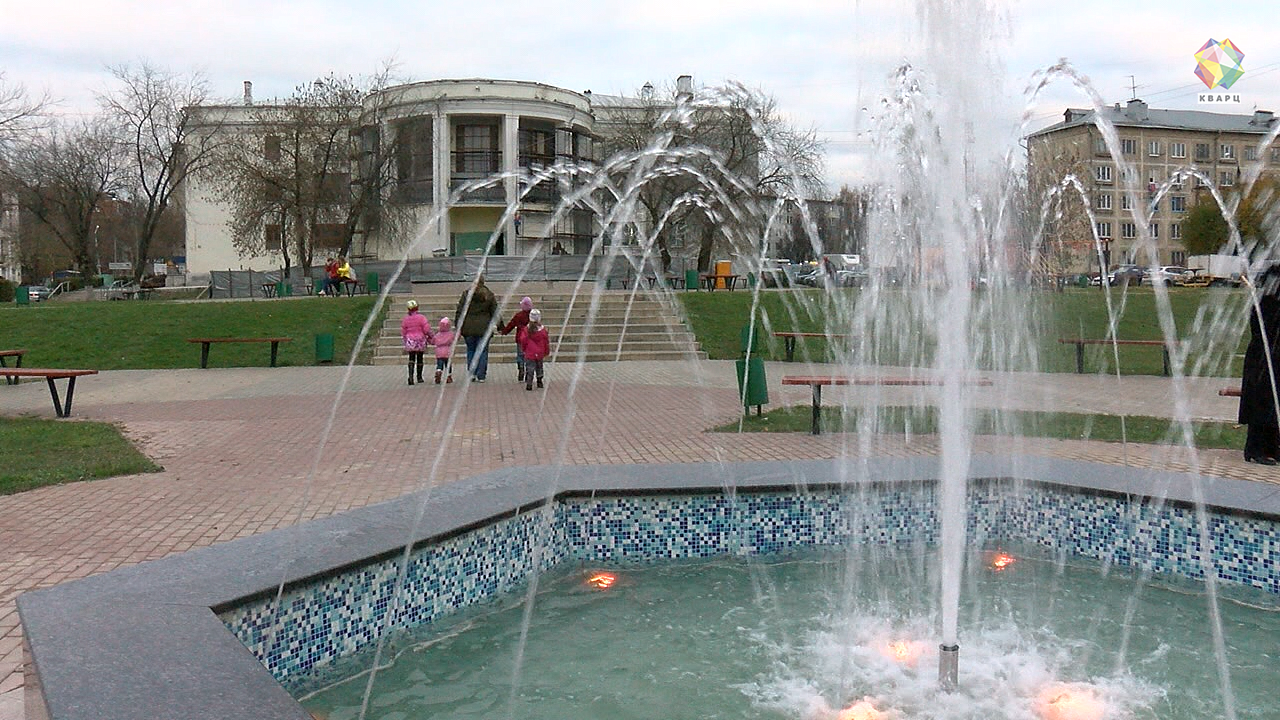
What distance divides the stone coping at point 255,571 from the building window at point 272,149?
108 feet

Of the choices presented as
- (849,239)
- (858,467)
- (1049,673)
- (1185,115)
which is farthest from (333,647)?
(1185,115)

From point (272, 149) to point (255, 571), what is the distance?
35.5m

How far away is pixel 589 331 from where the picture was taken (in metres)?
22.4

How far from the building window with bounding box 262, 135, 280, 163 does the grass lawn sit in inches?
696

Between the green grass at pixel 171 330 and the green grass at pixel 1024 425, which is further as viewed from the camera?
the green grass at pixel 171 330

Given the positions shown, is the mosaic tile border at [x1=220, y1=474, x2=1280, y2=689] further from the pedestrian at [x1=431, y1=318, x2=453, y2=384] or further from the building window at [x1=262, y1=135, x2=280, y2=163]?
the building window at [x1=262, y1=135, x2=280, y2=163]

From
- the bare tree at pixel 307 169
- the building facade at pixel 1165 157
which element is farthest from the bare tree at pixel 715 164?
the building facade at pixel 1165 157

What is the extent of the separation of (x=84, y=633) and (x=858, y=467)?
5338 millimetres

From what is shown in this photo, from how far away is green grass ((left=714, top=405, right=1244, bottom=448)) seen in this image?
10383mm

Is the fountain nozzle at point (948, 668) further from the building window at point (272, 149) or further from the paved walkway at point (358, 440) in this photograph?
the building window at point (272, 149)

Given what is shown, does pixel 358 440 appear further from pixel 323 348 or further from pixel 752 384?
pixel 323 348

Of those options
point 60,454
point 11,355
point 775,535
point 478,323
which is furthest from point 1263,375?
point 11,355

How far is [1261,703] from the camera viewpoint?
4215 mm

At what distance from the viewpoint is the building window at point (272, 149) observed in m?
36.1
